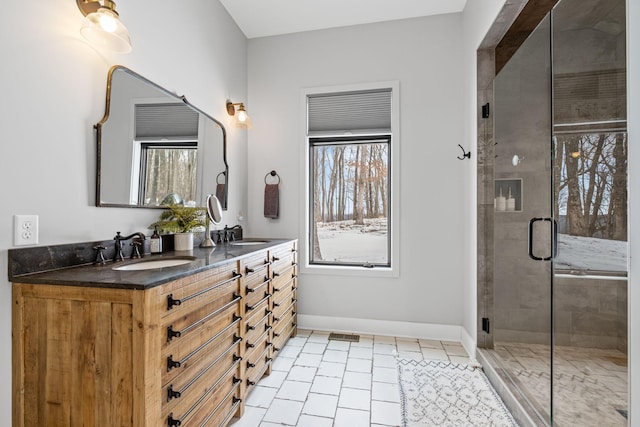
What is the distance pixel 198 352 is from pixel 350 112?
8.21ft

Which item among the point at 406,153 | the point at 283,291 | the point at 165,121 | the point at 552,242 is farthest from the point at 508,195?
the point at 165,121

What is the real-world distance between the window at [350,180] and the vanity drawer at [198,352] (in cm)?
153

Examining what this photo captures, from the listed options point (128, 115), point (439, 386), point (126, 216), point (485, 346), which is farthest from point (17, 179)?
point (485, 346)

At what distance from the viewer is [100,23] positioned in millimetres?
1384

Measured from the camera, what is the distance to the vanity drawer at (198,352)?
1.14m

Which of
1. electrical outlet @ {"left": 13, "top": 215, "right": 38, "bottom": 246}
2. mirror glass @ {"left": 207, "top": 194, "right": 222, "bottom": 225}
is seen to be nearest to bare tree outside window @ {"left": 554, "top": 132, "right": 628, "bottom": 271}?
mirror glass @ {"left": 207, "top": 194, "right": 222, "bottom": 225}

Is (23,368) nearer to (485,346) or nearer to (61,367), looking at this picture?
(61,367)

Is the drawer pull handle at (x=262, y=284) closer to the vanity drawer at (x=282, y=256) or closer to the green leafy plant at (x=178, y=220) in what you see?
the vanity drawer at (x=282, y=256)

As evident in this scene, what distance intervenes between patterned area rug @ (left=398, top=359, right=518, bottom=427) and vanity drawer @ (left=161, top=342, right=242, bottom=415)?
1.01m

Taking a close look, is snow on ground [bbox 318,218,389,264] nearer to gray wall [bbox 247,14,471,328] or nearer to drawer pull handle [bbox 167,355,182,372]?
gray wall [bbox 247,14,471,328]

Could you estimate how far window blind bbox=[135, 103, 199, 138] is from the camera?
1.79 metres

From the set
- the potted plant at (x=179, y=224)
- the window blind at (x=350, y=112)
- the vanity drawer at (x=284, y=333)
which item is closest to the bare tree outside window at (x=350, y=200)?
the window blind at (x=350, y=112)

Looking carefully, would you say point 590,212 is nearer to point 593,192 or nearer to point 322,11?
point 593,192

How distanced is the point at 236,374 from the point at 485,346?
1.87 m
